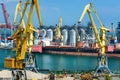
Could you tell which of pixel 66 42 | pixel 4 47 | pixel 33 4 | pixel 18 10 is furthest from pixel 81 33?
pixel 33 4

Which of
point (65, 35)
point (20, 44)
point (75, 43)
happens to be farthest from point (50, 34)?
point (20, 44)

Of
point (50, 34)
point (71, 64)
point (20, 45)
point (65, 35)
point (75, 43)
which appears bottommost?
point (71, 64)

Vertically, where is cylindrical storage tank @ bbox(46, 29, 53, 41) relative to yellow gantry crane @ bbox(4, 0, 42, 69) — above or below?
above

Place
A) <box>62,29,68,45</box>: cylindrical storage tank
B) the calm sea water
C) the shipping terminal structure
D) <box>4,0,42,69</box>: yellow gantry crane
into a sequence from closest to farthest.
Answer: <box>4,0,42,69</box>: yellow gantry crane
the calm sea water
the shipping terminal structure
<box>62,29,68,45</box>: cylindrical storage tank

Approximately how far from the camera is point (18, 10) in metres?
65.6

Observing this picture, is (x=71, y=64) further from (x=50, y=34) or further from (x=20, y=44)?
(x=50, y=34)

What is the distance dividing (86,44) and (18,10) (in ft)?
331

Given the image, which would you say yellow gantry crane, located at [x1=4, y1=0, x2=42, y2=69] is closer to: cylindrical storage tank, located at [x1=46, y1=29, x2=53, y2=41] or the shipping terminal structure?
the shipping terminal structure

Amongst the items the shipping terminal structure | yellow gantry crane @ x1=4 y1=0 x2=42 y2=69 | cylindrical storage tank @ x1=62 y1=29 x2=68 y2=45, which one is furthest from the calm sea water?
cylindrical storage tank @ x1=62 y1=29 x2=68 y2=45

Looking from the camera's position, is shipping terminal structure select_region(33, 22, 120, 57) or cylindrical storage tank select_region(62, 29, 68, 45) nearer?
shipping terminal structure select_region(33, 22, 120, 57)

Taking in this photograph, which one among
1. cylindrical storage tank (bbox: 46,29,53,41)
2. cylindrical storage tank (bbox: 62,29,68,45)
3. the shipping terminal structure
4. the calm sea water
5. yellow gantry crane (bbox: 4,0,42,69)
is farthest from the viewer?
cylindrical storage tank (bbox: 46,29,53,41)

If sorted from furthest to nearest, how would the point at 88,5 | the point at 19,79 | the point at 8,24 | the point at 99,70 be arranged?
the point at 8,24 < the point at 88,5 < the point at 99,70 < the point at 19,79

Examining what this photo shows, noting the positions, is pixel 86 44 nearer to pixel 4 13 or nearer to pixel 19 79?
pixel 4 13

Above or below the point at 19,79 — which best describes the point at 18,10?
above
